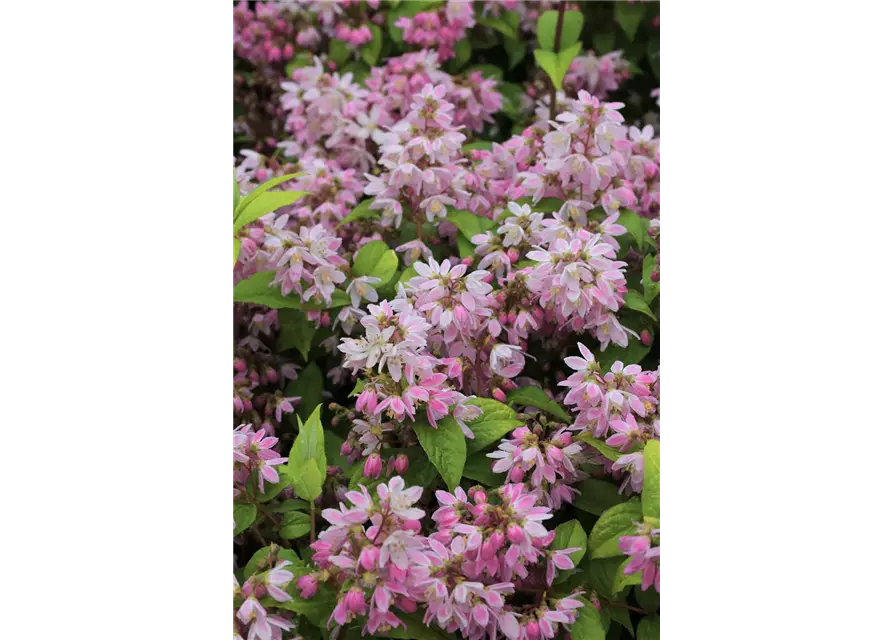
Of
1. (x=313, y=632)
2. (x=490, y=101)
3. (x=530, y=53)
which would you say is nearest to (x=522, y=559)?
(x=313, y=632)

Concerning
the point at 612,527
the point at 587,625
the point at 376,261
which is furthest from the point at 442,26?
the point at 587,625

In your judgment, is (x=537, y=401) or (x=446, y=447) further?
(x=537, y=401)

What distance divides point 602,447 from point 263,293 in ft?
1.94

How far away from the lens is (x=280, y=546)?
1110mm

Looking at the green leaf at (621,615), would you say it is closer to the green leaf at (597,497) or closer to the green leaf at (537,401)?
the green leaf at (597,497)

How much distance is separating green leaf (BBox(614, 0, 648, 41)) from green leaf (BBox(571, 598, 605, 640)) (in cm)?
129

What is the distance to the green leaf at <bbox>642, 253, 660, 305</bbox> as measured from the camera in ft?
4.19

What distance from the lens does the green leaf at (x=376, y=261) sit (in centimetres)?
140

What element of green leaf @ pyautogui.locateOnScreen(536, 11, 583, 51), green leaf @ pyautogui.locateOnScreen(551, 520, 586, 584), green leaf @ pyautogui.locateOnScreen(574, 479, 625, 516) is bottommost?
green leaf @ pyautogui.locateOnScreen(551, 520, 586, 584)

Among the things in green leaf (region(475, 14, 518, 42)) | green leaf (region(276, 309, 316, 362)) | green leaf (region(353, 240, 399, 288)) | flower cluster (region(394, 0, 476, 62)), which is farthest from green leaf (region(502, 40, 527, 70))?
green leaf (region(276, 309, 316, 362))

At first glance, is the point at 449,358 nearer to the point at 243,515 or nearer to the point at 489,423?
the point at 489,423

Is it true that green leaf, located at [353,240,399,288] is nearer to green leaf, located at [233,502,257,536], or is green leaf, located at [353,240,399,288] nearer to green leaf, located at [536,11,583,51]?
green leaf, located at [233,502,257,536]

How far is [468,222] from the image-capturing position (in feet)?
4.84
